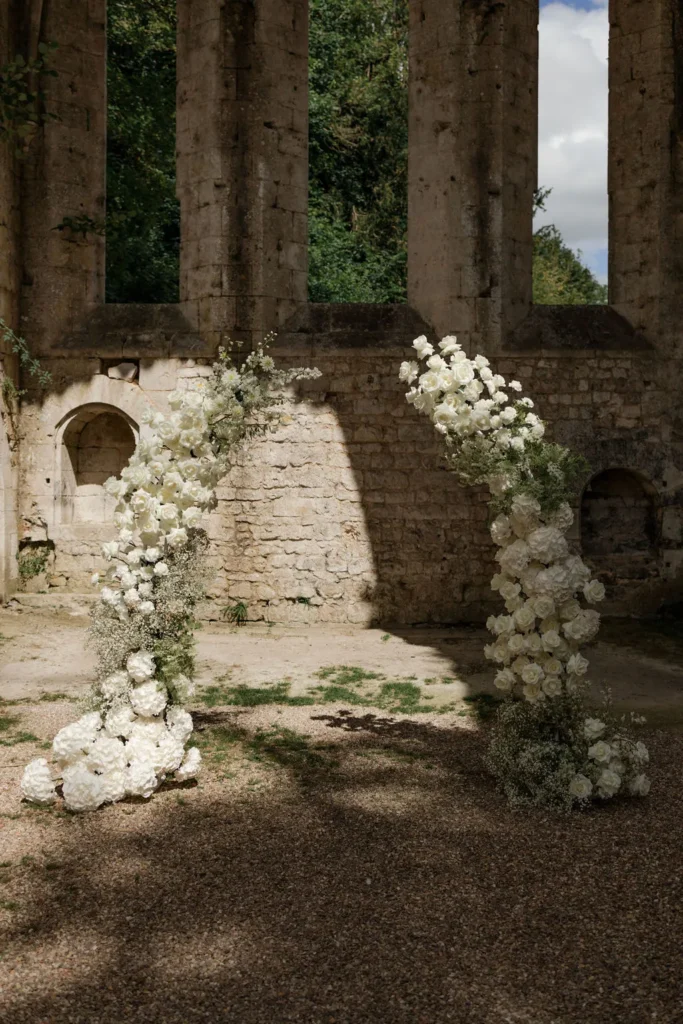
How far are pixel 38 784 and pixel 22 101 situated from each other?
693 cm

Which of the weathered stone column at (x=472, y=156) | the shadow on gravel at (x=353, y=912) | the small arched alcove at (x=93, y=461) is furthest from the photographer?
the small arched alcove at (x=93, y=461)

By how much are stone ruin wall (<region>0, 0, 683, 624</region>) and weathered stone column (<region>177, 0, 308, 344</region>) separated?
19 mm

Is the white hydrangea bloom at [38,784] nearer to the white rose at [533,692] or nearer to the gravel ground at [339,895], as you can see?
the gravel ground at [339,895]

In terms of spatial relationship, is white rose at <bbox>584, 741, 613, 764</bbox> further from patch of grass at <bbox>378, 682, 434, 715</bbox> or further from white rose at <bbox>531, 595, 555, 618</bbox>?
patch of grass at <bbox>378, 682, 434, 715</bbox>

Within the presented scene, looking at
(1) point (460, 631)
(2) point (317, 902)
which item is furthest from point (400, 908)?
(1) point (460, 631)

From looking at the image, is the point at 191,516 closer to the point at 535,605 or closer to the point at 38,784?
the point at 38,784

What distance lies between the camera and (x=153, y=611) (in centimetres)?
482

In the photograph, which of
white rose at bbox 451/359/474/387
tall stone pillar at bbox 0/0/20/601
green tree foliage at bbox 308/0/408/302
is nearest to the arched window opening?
tall stone pillar at bbox 0/0/20/601

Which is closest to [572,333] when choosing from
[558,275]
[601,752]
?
[601,752]

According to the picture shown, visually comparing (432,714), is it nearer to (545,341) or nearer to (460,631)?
(460,631)

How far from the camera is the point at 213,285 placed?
977cm

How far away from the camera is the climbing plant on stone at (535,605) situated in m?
4.74

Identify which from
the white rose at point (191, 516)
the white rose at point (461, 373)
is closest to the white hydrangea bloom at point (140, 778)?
the white rose at point (191, 516)

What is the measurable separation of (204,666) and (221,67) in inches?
221
